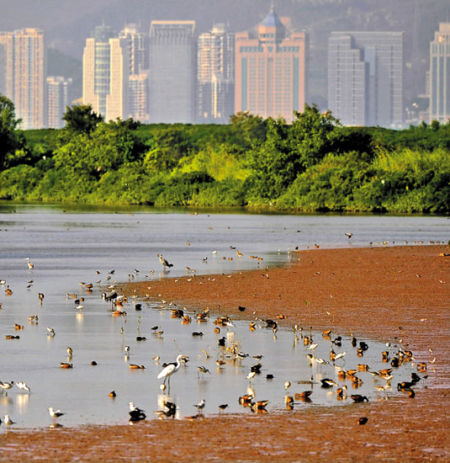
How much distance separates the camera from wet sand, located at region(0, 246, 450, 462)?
38.9 ft

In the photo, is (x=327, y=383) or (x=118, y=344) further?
(x=118, y=344)

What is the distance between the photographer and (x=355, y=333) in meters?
19.4

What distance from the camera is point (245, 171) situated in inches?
3457

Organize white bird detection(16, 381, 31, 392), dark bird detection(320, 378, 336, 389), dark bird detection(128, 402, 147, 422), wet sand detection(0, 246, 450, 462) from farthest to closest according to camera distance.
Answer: dark bird detection(320, 378, 336, 389), white bird detection(16, 381, 31, 392), dark bird detection(128, 402, 147, 422), wet sand detection(0, 246, 450, 462)

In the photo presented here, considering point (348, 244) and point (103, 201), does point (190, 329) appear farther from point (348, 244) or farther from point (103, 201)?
→ point (103, 201)

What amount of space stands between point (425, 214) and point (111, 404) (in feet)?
195

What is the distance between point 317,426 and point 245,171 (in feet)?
247

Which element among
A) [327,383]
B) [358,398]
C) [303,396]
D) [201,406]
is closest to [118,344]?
[327,383]

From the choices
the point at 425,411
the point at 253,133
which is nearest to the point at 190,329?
the point at 425,411

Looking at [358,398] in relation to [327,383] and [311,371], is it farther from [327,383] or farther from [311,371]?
[311,371]

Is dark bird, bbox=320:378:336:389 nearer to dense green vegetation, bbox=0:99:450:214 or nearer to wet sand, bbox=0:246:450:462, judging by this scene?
wet sand, bbox=0:246:450:462

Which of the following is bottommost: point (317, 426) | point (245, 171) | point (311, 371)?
point (317, 426)

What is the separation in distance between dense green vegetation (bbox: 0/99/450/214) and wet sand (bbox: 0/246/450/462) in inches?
2041

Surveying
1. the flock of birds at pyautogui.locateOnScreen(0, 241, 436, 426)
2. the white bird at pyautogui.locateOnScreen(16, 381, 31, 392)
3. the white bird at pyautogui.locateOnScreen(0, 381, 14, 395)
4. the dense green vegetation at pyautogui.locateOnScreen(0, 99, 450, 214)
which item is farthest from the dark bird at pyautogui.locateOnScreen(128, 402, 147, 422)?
the dense green vegetation at pyautogui.locateOnScreen(0, 99, 450, 214)
